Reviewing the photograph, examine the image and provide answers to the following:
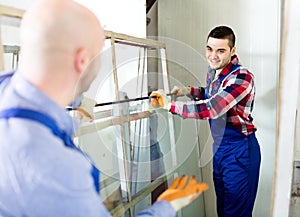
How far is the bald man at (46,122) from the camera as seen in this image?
0.52 metres

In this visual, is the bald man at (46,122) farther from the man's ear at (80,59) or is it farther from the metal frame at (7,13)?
the metal frame at (7,13)

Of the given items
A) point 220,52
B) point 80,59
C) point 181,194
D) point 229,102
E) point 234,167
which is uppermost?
point 220,52

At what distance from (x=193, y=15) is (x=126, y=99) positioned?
0.89 meters

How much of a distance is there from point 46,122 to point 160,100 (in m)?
0.92

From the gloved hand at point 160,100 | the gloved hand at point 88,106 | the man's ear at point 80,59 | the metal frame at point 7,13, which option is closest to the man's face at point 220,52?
the gloved hand at point 160,100

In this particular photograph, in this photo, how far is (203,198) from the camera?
1.99 metres

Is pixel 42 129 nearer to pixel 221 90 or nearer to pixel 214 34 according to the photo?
pixel 221 90

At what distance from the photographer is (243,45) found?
1920 mm

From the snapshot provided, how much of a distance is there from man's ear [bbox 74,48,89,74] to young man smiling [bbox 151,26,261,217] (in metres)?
0.86

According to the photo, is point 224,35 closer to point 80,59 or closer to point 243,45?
point 243,45

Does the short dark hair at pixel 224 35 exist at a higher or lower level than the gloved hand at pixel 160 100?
higher

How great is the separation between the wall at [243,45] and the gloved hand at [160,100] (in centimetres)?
42

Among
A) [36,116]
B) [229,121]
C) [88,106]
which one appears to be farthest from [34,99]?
[229,121]

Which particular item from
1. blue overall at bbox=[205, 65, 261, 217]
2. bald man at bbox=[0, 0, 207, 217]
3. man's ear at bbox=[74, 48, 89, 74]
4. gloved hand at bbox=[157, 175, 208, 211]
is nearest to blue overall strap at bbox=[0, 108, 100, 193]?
bald man at bbox=[0, 0, 207, 217]
